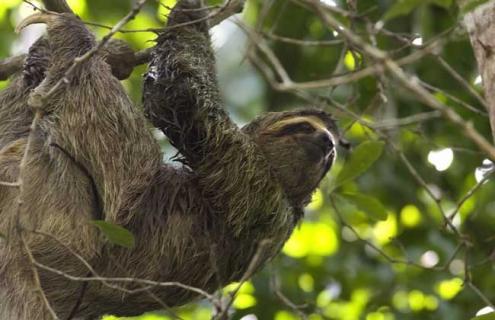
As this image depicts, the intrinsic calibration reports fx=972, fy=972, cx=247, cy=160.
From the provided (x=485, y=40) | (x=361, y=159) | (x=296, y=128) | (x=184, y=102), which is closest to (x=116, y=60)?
(x=184, y=102)

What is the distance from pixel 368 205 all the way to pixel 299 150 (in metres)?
0.73

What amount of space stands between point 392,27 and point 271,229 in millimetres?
3836

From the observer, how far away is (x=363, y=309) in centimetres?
1099

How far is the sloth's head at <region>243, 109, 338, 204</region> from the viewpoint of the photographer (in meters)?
7.94

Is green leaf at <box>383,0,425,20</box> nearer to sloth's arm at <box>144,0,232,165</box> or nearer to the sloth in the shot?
the sloth

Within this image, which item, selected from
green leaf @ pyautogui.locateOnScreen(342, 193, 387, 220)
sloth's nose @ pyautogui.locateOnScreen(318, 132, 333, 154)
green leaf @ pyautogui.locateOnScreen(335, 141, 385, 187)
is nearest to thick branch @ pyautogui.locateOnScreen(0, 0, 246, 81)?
sloth's nose @ pyautogui.locateOnScreen(318, 132, 333, 154)

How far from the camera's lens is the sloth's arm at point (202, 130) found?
7.71 m

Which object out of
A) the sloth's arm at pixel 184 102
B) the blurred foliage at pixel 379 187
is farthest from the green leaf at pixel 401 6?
the blurred foliage at pixel 379 187

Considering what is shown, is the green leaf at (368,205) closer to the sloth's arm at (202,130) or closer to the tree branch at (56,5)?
the sloth's arm at (202,130)

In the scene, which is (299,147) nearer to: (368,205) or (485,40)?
(368,205)

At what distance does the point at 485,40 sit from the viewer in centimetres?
606

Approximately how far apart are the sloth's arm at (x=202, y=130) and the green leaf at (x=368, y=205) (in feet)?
2.04

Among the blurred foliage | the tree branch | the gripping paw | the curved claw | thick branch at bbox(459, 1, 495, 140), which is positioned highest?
thick branch at bbox(459, 1, 495, 140)

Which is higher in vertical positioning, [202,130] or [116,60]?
[116,60]
